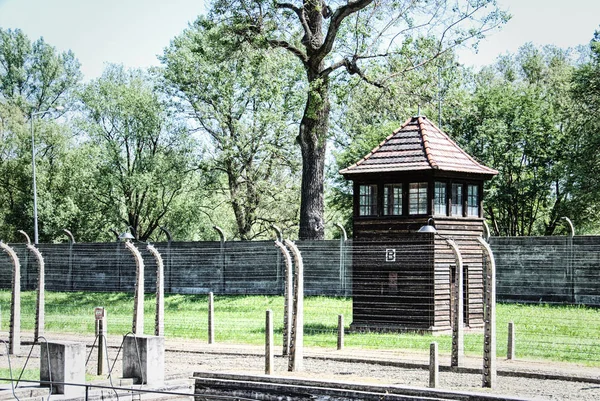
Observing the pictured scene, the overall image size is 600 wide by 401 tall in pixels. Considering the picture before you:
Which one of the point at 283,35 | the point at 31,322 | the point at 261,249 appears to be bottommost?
the point at 31,322

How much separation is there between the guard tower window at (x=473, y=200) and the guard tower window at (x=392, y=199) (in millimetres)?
1855

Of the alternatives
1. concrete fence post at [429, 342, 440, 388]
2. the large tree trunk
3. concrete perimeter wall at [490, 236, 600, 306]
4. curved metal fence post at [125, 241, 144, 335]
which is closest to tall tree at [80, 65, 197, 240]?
the large tree trunk

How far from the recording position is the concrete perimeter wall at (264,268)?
28.8m

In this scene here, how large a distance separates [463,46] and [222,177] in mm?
25137

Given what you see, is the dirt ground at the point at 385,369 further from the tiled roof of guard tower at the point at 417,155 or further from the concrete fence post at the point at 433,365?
the tiled roof of guard tower at the point at 417,155

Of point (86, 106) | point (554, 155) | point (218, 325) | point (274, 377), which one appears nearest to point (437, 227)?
point (218, 325)

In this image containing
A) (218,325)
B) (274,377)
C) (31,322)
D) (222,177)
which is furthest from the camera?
(222,177)

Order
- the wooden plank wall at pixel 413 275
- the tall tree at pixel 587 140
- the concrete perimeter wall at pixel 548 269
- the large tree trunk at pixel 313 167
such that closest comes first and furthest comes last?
the wooden plank wall at pixel 413 275 → the concrete perimeter wall at pixel 548 269 → the large tree trunk at pixel 313 167 → the tall tree at pixel 587 140

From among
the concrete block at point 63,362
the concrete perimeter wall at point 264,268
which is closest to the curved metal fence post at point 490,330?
the concrete block at point 63,362

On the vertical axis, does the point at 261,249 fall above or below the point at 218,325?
above

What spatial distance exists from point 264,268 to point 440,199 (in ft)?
38.3

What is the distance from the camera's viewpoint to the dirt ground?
51.5ft

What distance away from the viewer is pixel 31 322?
31.1 metres

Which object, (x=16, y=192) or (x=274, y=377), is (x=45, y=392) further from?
(x=16, y=192)
